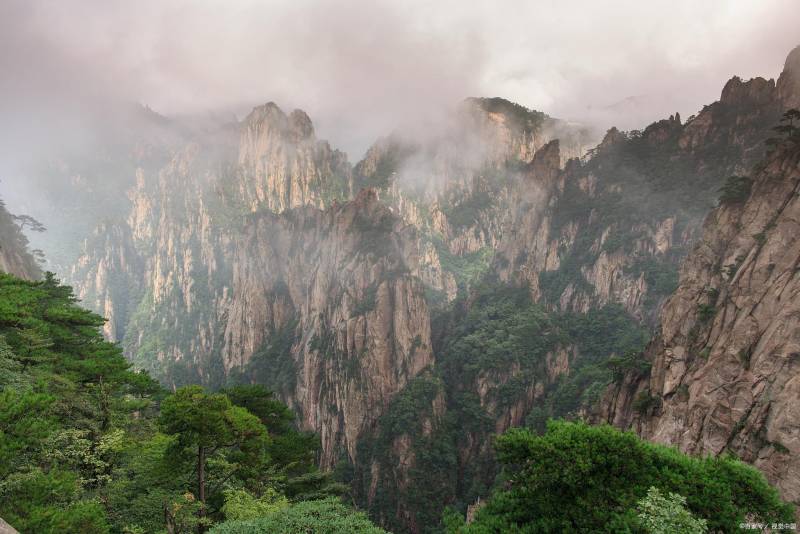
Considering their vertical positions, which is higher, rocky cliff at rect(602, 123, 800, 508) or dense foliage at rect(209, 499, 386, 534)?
rocky cliff at rect(602, 123, 800, 508)

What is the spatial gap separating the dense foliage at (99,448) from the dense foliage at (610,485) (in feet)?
20.2

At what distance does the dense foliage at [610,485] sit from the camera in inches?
484

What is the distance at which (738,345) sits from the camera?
27.7m

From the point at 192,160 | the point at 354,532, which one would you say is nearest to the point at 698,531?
the point at 354,532

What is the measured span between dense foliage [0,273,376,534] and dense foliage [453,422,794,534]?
6153mm

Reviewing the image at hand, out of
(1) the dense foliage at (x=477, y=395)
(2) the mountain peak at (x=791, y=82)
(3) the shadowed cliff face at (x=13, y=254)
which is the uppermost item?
(2) the mountain peak at (x=791, y=82)

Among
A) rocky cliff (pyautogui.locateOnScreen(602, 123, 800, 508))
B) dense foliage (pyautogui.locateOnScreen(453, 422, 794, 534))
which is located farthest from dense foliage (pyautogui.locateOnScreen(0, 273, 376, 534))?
rocky cliff (pyautogui.locateOnScreen(602, 123, 800, 508))

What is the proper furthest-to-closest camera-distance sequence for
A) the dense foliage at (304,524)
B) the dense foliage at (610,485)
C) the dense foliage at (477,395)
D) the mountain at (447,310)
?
the mountain at (447,310), the dense foliage at (477,395), the dense foliage at (304,524), the dense foliage at (610,485)

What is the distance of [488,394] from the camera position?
8469 centimetres

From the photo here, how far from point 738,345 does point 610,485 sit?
2092cm

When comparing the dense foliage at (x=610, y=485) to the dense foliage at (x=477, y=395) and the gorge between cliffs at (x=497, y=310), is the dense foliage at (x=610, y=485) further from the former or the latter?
the dense foliage at (x=477, y=395)

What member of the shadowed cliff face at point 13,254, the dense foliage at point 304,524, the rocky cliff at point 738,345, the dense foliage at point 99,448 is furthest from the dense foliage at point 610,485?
the shadowed cliff face at point 13,254

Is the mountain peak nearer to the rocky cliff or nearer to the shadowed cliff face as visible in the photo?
the rocky cliff

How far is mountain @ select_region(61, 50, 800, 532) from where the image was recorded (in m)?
76.6
